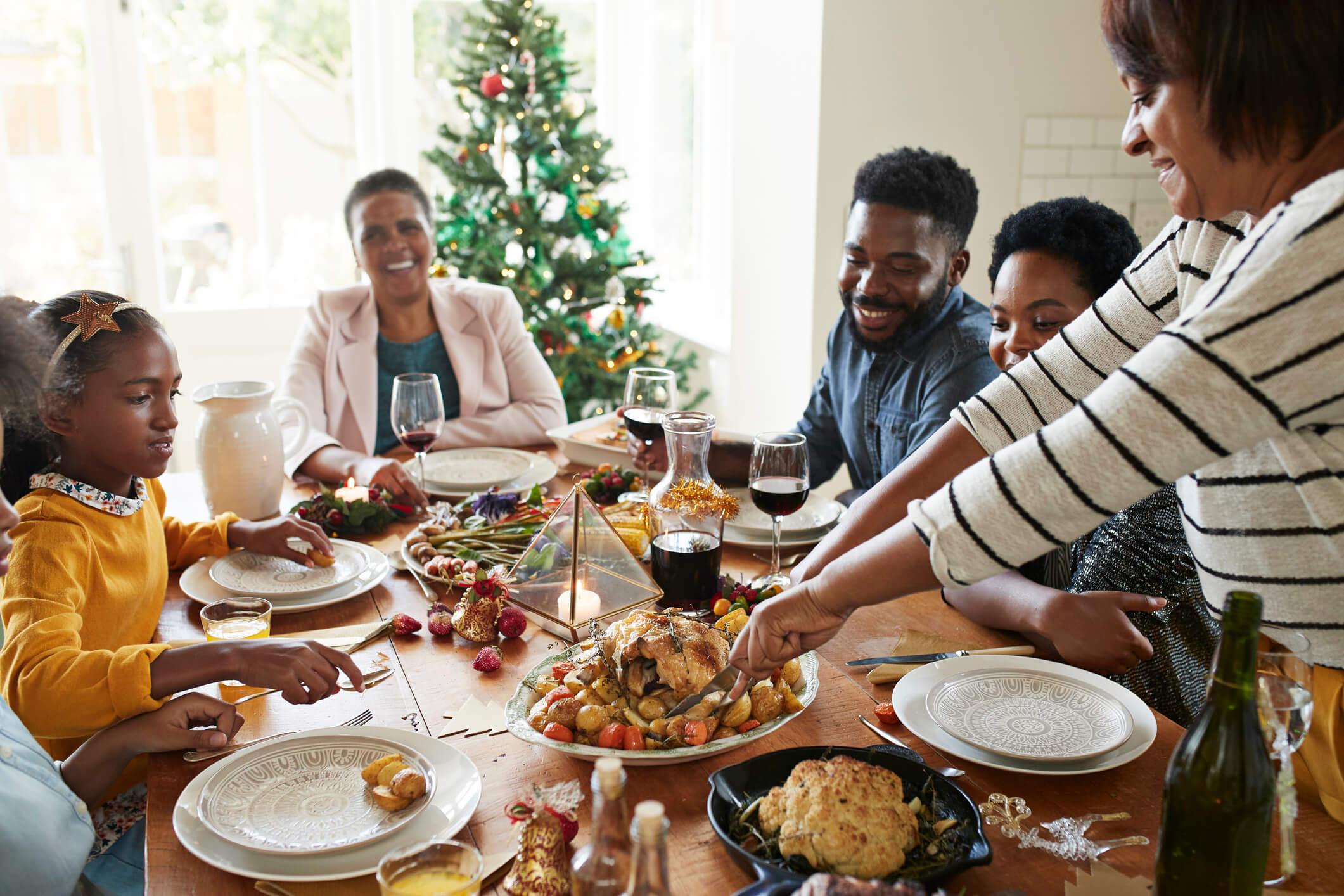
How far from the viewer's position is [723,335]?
15.3ft

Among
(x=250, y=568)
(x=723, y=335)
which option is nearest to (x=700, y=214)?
(x=723, y=335)

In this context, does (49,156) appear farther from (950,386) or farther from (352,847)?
(352,847)

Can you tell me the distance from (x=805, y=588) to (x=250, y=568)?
0.99 m

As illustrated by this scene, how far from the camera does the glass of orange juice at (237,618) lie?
1383mm

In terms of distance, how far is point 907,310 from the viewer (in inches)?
86.8

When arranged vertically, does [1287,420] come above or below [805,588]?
above

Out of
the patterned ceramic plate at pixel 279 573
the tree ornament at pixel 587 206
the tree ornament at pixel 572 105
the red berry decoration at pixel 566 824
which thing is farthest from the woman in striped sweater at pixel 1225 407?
the tree ornament at pixel 572 105

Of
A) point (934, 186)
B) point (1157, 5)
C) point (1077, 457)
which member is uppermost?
point (1157, 5)

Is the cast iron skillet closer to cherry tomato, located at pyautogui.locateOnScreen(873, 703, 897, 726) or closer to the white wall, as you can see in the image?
cherry tomato, located at pyautogui.locateOnScreen(873, 703, 897, 726)

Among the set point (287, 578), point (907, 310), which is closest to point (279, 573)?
point (287, 578)

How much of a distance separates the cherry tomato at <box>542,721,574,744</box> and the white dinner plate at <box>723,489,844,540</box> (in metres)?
0.70

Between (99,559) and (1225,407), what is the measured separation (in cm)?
136

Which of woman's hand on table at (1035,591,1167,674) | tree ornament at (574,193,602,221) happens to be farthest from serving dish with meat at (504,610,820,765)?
tree ornament at (574,193,602,221)

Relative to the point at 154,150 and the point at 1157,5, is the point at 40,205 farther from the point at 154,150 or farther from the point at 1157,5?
the point at 1157,5
